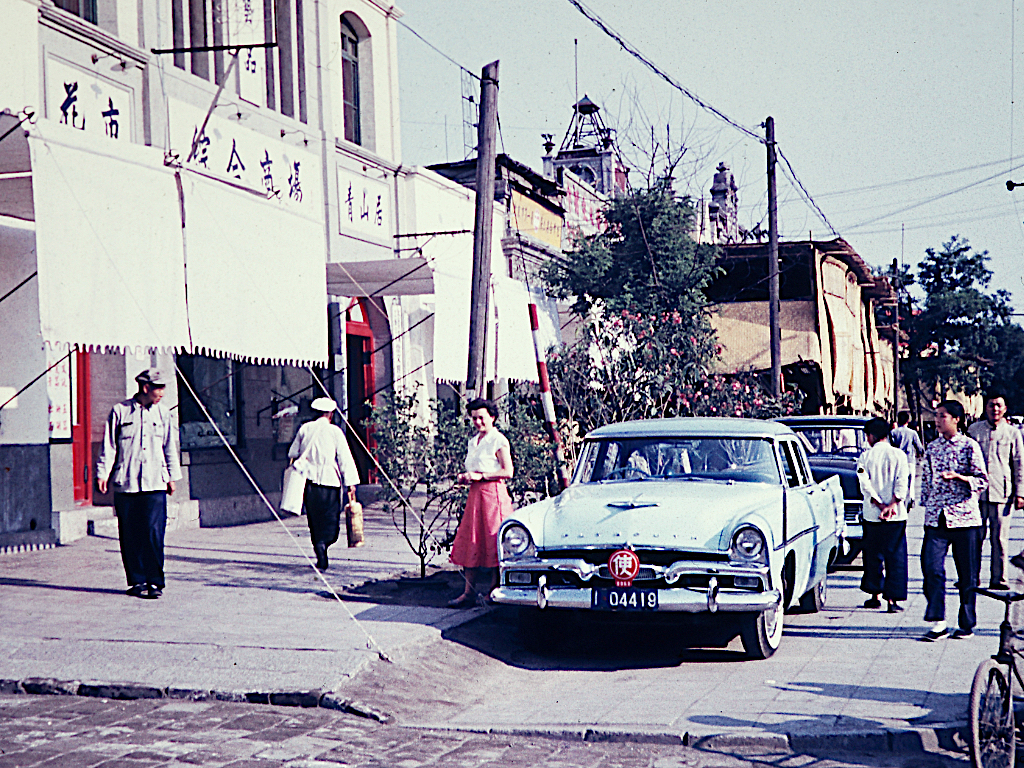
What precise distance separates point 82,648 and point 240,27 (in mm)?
10464

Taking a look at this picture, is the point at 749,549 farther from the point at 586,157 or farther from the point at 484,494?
the point at 586,157

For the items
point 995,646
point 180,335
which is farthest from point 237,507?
point 995,646

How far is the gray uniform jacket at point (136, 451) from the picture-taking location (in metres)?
9.73

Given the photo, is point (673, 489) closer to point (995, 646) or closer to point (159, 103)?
point (995, 646)

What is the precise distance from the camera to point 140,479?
32.0 ft

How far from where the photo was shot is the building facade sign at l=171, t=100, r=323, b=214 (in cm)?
1423

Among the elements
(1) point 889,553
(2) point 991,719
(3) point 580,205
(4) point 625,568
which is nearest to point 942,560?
(1) point 889,553

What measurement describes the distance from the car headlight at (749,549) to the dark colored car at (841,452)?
17.1 ft

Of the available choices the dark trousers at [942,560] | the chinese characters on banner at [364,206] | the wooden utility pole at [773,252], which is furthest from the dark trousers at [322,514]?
the wooden utility pole at [773,252]

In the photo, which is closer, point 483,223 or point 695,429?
point 695,429

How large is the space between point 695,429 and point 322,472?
397 centimetres

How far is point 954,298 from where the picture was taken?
51.4 metres

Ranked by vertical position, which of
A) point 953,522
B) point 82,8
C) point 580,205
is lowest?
point 953,522

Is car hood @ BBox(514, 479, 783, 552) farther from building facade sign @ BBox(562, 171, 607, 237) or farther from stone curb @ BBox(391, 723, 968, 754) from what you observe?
building facade sign @ BBox(562, 171, 607, 237)
